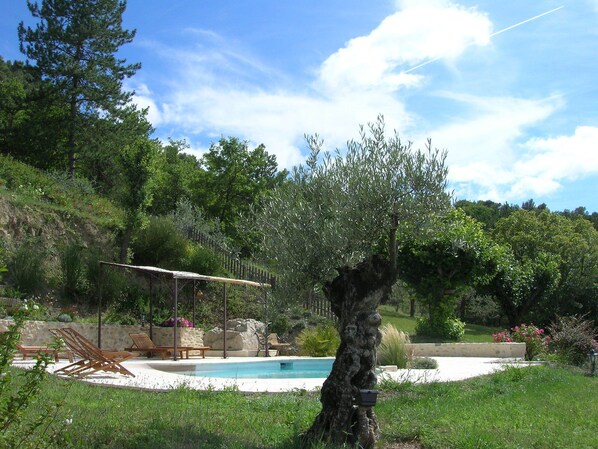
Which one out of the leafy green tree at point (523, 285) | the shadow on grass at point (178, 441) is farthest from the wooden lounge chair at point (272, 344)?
the leafy green tree at point (523, 285)

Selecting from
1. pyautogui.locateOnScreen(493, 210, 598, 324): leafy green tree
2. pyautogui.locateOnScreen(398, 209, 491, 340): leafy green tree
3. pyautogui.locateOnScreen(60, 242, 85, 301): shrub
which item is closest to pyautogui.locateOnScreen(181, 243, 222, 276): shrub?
pyautogui.locateOnScreen(60, 242, 85, 301): shrub

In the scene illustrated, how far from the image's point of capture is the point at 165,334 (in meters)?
17.5

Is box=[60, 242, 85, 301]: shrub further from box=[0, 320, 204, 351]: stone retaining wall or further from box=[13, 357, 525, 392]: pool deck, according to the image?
box=[13, 357, 525, 392]: pool deck

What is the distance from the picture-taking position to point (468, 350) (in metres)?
19.8

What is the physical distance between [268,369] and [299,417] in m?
8.79

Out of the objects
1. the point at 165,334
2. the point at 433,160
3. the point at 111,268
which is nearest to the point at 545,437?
the point at 433,160

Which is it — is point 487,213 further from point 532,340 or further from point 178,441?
point 178,441

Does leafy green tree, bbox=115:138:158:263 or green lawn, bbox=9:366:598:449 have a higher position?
leafy green tree, bbox=115:138:158:263

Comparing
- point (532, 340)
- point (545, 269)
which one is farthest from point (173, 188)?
point (532, 340)

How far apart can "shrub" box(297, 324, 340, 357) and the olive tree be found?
11.6m

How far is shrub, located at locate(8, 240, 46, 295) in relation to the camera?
17.5 m

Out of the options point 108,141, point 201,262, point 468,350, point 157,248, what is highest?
point 108,141

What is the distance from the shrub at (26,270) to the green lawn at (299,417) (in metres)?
8.37

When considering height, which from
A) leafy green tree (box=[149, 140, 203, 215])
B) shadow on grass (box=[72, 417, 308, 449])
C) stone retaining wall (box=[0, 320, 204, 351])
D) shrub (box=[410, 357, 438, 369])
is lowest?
shrub (box=[410, 357, 438, 369])
